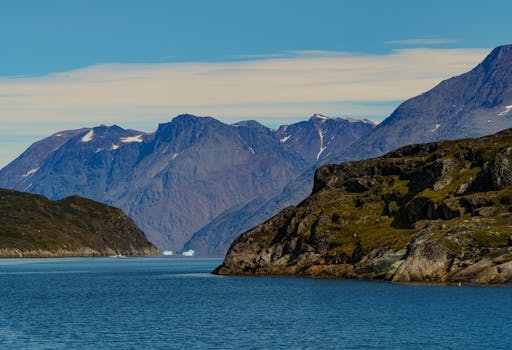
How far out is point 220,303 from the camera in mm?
155750

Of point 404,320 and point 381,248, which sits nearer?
point 404,320

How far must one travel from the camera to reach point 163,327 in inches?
4710

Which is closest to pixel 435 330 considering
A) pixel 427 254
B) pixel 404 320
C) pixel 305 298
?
pixel 404 320

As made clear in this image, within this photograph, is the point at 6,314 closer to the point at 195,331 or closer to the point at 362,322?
the point at 195,331

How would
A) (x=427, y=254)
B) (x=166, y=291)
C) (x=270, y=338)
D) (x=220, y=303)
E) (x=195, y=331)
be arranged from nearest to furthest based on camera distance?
(x=270, y=338) → (x=195, y=331) → (x=220, y=303) → (x=427, y=254) → (x=166, y=291)

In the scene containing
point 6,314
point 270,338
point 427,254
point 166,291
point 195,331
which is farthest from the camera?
point 166,291

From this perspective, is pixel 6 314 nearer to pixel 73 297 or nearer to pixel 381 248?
pixel 73 297

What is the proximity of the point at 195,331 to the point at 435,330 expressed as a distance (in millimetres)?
29366

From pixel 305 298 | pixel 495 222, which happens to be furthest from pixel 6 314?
pixel 495 222

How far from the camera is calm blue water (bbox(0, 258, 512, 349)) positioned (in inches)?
4080

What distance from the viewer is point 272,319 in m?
128

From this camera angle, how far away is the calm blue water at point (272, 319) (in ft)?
340

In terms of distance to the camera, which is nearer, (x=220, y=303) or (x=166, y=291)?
(x=220, y=303)

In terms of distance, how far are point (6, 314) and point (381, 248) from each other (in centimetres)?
8612
